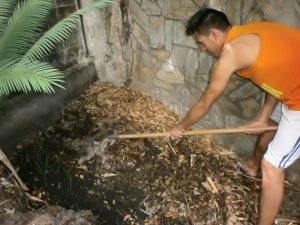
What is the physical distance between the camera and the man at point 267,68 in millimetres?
2352

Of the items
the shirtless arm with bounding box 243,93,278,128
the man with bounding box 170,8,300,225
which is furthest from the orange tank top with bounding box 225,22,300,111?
the shirtless arm with bounding box 243,93,278,128

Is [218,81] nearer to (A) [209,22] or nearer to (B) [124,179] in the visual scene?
(A) [209,22]

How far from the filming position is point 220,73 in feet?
8.03

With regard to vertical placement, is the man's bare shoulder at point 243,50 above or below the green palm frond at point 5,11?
below

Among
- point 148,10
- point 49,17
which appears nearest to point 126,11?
point 148,10

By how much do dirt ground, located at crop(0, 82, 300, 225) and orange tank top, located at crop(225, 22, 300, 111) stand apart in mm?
1187

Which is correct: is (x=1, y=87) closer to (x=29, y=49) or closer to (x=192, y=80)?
(x=29, y=49)

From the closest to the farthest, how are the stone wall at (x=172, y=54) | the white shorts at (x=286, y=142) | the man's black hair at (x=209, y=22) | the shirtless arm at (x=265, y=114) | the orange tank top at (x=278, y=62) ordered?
the orange tank top at (x=278, y=62) < the white shorts at (x=286, y=142) < the man's black hair at (x=209, y=22) < the shirtless arm at (x=265, y=114) < the stone wall at (x=172, y=54)

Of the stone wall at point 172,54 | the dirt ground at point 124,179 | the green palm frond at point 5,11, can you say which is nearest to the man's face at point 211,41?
the stone wall at point 172,54

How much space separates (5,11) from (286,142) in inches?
99.7

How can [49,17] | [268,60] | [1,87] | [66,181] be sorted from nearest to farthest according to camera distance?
[268,60]
[1,87]
[66,181]
[49,17]

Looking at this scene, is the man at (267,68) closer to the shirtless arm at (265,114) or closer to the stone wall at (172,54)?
the shirtless arm at (265,114)

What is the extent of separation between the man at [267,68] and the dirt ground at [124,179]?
606 mm

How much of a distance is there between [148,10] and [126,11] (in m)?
0.33
